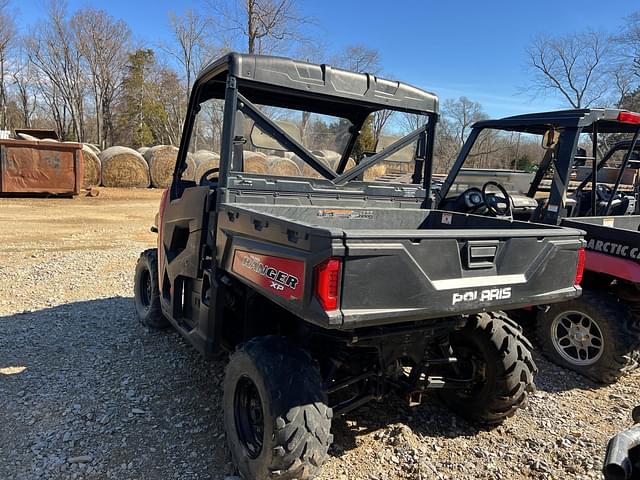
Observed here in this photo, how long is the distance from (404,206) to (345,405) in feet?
5.34

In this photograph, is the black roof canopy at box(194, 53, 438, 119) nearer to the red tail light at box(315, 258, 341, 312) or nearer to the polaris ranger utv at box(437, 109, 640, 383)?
the red tail light at box(315, 258, 341, 312)

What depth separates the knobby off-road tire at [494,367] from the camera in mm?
2977

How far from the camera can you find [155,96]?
38.9 meters

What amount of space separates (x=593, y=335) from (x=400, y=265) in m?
2.91

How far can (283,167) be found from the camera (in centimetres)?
328

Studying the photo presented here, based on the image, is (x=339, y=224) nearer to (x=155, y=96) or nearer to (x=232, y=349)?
(x=232, y=349)

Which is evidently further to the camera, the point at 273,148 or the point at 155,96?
the point at 155,96

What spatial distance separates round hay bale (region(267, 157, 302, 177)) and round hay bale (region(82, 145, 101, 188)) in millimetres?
15051

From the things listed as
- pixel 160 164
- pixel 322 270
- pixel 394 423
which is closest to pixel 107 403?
pixel 394 423

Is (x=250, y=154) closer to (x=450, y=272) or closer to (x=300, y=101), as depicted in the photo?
(x=300, y=101)

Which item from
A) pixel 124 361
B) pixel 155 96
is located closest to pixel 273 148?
pixel 124 361

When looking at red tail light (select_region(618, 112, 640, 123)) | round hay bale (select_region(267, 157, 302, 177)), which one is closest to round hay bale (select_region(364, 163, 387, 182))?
round hay bale (select_region(267, 157, 302, 177))

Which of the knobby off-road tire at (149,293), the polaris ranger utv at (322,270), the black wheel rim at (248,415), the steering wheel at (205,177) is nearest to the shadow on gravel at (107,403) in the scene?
the knobby off-road tire at (149,293)

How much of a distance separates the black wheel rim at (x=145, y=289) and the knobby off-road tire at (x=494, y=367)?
299 cm
